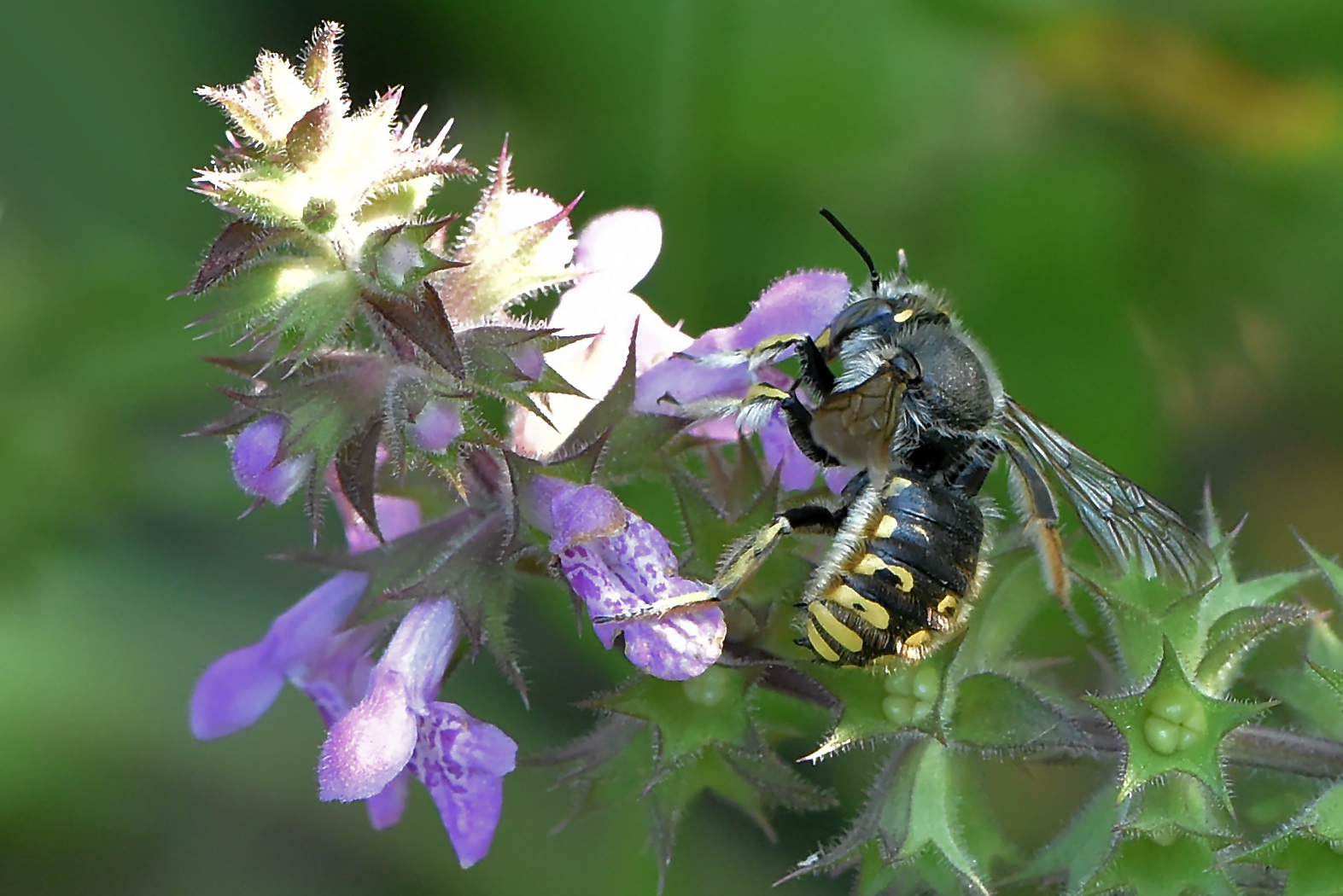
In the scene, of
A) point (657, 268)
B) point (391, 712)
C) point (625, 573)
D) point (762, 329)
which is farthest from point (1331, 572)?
point (657, 268)

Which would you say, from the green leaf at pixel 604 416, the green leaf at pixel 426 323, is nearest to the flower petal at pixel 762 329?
the green leaf at pixel 604 416

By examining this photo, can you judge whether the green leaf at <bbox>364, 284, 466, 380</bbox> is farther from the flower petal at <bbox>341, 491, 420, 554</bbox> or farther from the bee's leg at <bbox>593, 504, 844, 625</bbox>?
the flower petal at <bbox>341, 491, 420, 554</bbox>

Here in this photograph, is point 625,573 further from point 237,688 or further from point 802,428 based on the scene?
point 237,688

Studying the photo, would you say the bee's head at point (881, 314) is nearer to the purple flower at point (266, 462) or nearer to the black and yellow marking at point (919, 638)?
the black and yellow marking at point (919, 638)

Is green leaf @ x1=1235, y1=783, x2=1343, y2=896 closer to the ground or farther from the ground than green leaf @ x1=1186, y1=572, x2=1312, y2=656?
closer to the ground

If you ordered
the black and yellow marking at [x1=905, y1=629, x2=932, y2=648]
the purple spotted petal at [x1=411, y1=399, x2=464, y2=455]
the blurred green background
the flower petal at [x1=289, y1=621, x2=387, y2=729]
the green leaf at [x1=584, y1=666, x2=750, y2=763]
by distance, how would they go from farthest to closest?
the blurred green background → the flower petal at [x1=289, y1=621, x2=387, y2=729] → the green leaf at [x1=584, y1=666, x2=750, y2=763] → the black and yellow marking at [x1=905, y1=629, x2=932, y2=648] → the purple spotted petal at [x1=411, y1=399, x2=464, y2=455]

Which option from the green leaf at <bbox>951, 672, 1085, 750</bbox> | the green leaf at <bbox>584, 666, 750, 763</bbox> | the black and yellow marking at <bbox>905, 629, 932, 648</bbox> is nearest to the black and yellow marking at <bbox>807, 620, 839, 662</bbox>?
the black and yellow marking at <bbox>905, 629, 932, 648</bbox>
